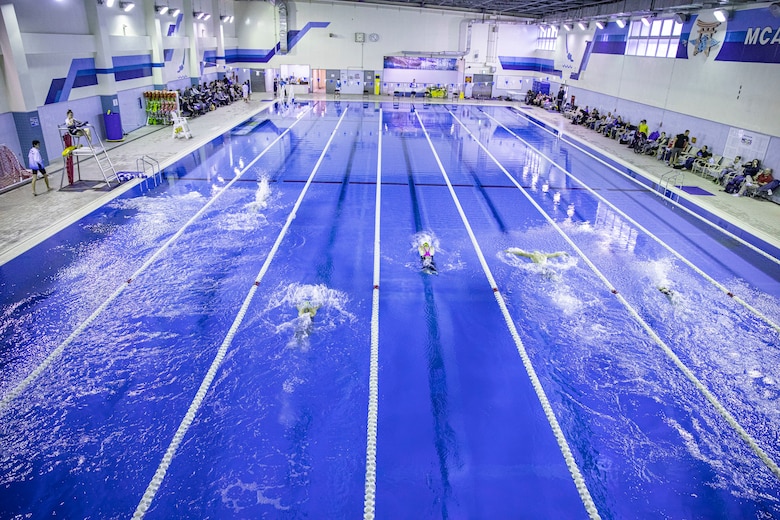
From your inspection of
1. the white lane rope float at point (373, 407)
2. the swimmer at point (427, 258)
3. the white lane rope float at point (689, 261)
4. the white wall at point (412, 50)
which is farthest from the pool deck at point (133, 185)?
the swimmer at point (427, 258)

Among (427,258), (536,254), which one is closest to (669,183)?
(536,254)

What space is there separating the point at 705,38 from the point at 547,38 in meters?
18.2

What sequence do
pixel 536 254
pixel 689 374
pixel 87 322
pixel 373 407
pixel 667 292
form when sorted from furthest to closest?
1. pixel 536 254
2. pixel 667 292
3. pixel 87 322
4. pixel 689 374
5. pixel 373 407

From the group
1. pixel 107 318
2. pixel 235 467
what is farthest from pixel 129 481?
pixel 107 318

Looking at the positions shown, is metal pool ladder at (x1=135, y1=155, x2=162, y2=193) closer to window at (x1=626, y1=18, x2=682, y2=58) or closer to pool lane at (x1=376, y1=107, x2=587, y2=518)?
pool lane at (x1=376, y1=107, x2=587, y2=518)

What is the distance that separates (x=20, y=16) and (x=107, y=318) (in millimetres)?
A: 10482

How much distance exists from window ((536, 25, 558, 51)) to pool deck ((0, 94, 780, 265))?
12840mm

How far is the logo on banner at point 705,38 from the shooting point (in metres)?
15.9

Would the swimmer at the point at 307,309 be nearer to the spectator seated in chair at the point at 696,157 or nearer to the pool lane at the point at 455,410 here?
the pool lane at the point at 455,410

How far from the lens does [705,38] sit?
16.2 m

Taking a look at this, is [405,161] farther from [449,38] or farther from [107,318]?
[449,38]

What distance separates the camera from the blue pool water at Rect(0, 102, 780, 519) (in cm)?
457

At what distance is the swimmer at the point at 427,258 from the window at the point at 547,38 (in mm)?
27288

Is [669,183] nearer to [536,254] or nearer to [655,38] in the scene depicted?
[536,254]
